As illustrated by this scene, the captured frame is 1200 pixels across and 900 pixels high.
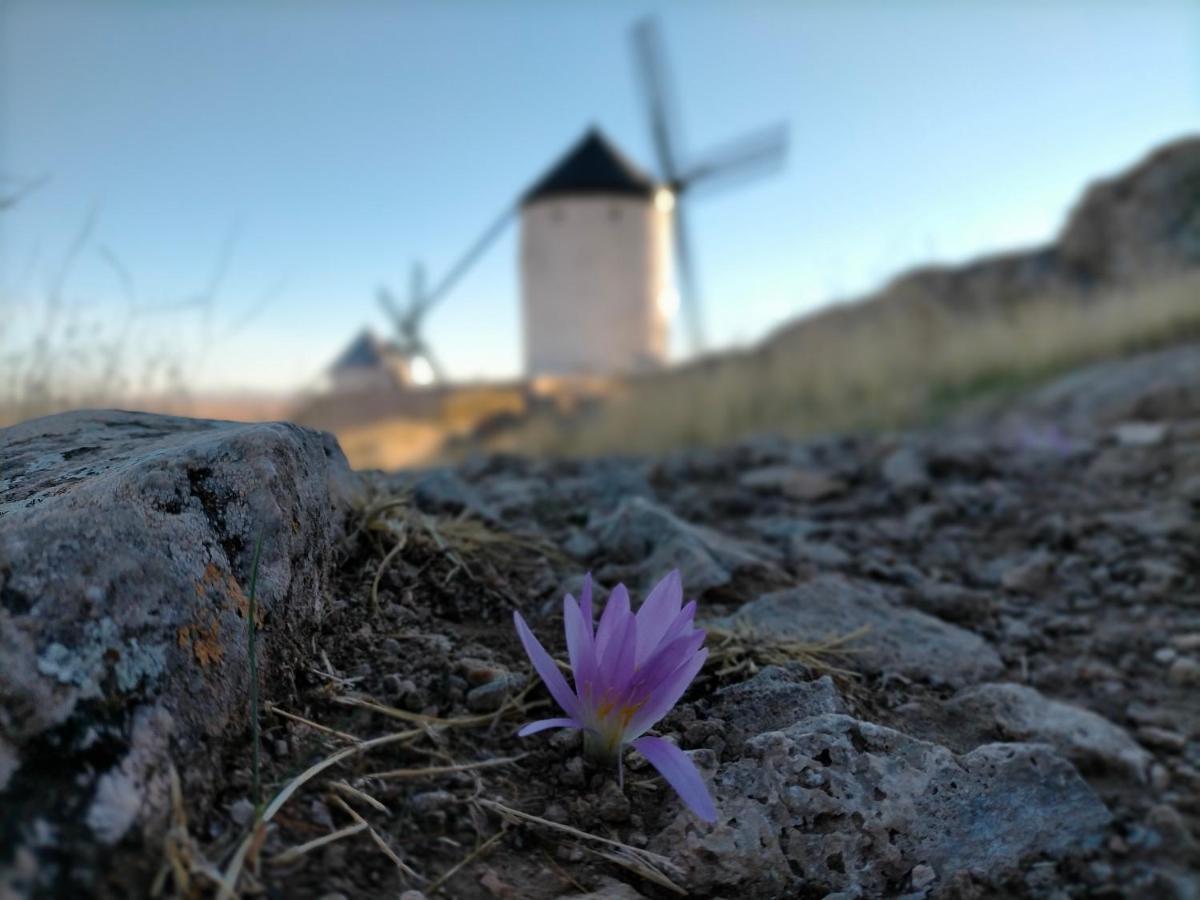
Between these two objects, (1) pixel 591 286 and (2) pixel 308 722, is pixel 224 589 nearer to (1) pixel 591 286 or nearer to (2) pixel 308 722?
(2) pixel 308 722

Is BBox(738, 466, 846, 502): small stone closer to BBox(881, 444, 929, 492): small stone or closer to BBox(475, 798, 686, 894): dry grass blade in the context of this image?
BBox(881, 444, 929, 492): small stone

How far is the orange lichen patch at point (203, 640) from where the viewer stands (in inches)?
42.7

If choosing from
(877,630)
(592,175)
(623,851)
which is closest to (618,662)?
(623,851)

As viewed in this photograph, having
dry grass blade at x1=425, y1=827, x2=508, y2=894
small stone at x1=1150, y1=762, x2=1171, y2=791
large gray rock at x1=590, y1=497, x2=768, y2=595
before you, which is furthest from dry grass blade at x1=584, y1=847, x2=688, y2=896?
small stone at x1=1150, y1=762, x2=1171, y2=791

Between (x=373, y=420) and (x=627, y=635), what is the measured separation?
14.9 metres

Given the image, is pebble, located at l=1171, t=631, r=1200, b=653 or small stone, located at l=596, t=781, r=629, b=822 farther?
pebble, located at l=1171, t=631, r=1200, b=653

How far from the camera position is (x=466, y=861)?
3.61ft

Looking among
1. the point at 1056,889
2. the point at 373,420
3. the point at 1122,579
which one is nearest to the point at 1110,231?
the point at 373,420

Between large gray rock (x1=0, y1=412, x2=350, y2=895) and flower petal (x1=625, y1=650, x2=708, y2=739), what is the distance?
19.2 inches

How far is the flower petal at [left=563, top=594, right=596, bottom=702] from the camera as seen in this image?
1.26 m

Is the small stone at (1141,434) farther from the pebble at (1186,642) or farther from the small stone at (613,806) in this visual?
the small stone at (613,806)

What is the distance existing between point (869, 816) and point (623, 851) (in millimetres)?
382

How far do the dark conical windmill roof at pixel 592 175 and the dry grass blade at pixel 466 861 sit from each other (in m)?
19.9

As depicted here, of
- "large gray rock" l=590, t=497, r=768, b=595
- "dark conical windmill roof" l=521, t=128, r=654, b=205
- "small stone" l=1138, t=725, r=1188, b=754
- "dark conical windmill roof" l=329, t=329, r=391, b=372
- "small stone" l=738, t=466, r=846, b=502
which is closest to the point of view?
"small stone" l=1138, t=725, r=1188, b=754
